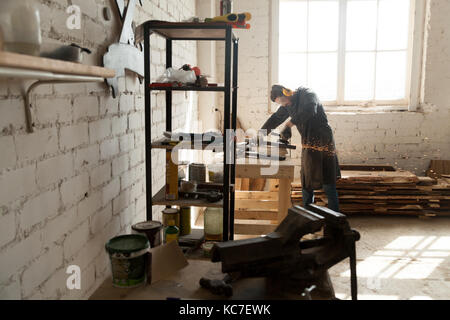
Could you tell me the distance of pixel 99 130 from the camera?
1.92 meters

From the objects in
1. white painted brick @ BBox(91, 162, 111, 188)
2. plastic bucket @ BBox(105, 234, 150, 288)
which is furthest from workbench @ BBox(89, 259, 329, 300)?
white painted brick @ BBox(91, 162, 111, 188)

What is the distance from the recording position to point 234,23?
2.20 meters

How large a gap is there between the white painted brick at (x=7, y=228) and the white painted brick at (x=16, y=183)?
0.16ft

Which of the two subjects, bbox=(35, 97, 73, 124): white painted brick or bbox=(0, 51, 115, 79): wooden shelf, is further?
bbox=(35, 97, 73, 124): white painted brick

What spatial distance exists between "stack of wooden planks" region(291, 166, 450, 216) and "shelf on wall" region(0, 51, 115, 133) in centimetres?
372

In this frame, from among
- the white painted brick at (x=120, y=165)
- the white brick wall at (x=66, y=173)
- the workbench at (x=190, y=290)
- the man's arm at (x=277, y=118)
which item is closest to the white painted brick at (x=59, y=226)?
the white brick wall at (x=66, y=173)

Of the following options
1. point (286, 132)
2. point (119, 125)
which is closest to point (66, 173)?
point (119, 125)

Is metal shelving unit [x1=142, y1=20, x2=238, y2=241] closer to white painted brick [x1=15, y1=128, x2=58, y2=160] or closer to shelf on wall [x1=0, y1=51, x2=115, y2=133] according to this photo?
white painted brick [x1=15, y1=128, x2=58, y2=160]

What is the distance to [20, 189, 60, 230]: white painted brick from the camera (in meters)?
1.33

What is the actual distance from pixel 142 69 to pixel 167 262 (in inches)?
51.7

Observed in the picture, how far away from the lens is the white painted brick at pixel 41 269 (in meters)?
1.35
